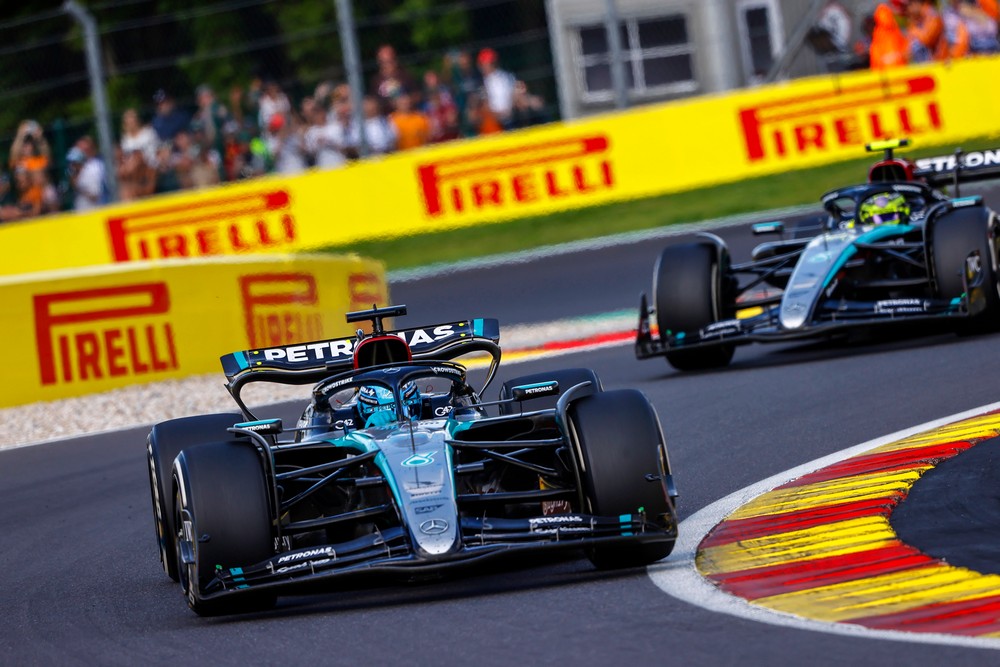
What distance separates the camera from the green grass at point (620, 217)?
1970cm

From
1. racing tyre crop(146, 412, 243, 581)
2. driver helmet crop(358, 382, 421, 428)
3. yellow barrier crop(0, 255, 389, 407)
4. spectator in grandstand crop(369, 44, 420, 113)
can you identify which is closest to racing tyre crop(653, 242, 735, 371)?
yellow barrier crop(0, 255, 389, 407)

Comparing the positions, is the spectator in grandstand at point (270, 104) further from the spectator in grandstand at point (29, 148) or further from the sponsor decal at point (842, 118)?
the sponsor decal at point (842, 118)

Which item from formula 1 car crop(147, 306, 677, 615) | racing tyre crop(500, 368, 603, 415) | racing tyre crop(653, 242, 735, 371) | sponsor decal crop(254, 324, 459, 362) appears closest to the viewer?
formula 1 car crop(147, 306, 677, 615)

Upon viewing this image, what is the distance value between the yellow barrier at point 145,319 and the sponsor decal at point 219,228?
15.3 ft

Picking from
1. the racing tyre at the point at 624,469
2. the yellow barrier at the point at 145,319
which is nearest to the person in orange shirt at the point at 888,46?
the yellow barrier at the point at 145,319

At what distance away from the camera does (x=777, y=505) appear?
7418 millimetres

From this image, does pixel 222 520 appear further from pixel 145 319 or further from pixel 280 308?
pixel 280 308

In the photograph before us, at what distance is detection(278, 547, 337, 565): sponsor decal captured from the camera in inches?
248

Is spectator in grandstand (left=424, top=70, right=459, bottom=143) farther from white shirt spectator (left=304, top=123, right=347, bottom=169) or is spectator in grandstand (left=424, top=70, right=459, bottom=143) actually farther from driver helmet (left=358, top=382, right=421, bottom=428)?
driver helmet (left=358, top=382, right=421, bottom=428)

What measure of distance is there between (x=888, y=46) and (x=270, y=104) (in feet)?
23.7

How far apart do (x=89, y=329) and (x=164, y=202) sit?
20.5 feet

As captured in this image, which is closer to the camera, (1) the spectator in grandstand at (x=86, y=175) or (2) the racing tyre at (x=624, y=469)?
(2) the racing tyre at (x=624, y=469)

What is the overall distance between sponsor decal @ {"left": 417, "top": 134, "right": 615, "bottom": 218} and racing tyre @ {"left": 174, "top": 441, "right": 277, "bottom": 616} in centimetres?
1383

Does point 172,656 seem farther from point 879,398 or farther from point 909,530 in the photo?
point 879,398
